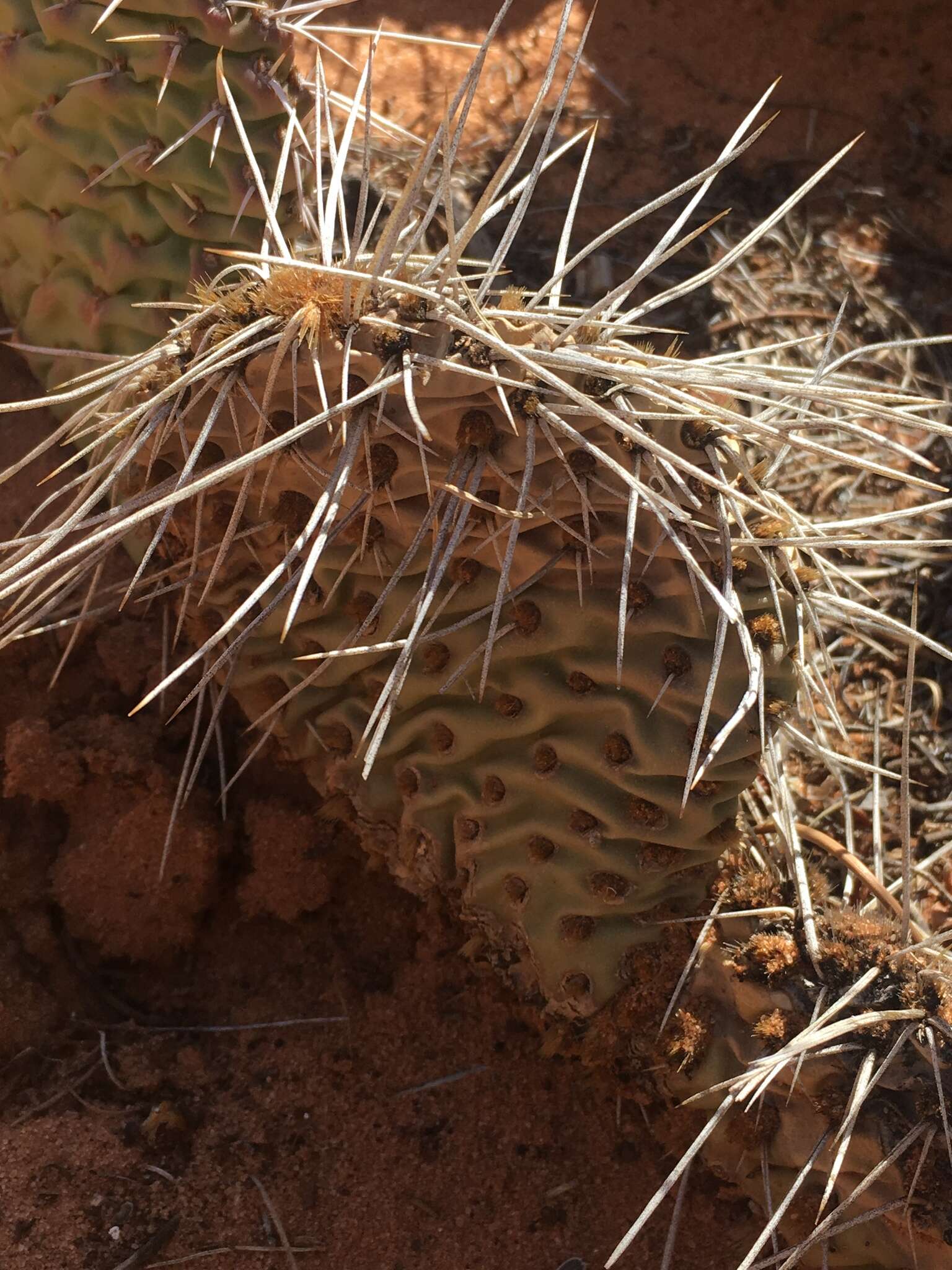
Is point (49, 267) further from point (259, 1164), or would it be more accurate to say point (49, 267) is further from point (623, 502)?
point (259, 1164)

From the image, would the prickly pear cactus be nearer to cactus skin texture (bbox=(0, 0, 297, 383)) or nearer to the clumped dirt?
the clumped dirt

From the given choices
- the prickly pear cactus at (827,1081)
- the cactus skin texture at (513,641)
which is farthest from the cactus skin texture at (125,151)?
the prickly pear cactus at (827,1081)

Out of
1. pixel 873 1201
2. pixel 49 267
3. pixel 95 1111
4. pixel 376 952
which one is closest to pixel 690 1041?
pixel 873 1201

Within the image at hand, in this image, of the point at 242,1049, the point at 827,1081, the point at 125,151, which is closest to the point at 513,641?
the point at 827,1081

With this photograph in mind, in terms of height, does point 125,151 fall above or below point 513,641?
above

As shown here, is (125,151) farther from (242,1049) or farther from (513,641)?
(242,1049)

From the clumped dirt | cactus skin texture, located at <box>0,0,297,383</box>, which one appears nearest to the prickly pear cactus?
the clumped dirt

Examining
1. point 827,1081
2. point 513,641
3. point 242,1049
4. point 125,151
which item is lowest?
point 242,1049
